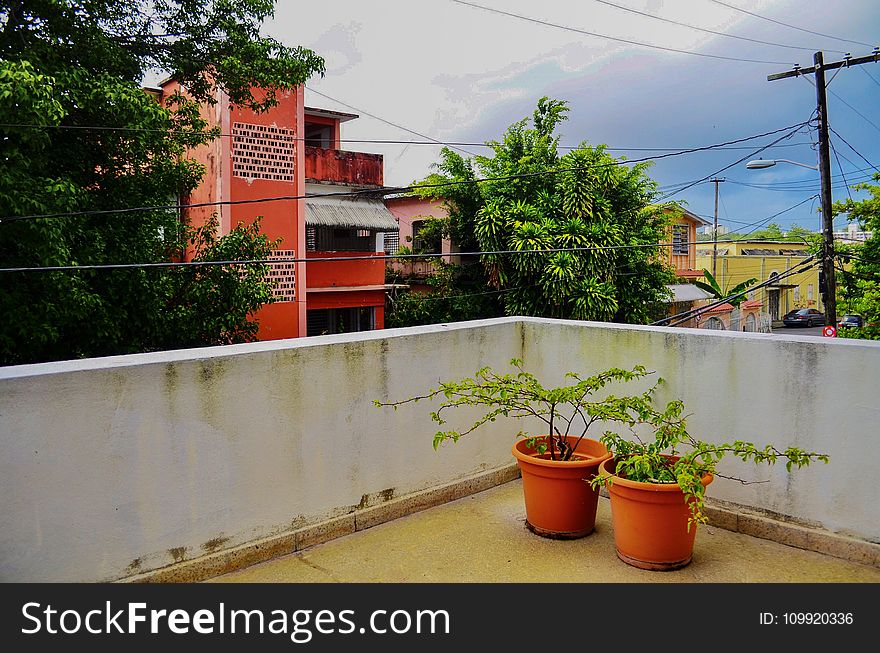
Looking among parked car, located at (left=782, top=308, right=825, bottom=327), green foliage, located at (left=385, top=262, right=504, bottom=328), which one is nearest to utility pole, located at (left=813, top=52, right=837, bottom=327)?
Result: green foliage, located at (left=385, top=262, right=504, bottom=328)

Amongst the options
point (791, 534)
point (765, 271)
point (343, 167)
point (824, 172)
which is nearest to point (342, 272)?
point (343, 167)

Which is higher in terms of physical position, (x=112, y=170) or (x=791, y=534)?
(x=112, y=170)

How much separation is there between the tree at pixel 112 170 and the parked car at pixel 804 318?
33871 millimetres

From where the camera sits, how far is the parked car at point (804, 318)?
3588cm

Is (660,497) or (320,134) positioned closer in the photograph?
(660,497)

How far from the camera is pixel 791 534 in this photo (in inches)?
145

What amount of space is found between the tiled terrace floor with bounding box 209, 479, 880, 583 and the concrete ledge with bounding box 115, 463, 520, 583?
5 centimetres

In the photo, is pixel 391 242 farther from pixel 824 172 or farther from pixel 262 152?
pixel 824 172

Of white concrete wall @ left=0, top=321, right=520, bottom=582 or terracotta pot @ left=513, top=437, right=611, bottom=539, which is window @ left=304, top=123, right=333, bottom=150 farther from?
terracotta pot @ left=513, top=437, right=611, bottom=539

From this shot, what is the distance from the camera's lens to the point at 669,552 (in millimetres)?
3402

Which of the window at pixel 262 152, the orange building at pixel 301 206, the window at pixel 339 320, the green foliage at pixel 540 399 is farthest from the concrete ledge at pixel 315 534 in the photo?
the window at pixel 339 320

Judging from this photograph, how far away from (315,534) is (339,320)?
1300cm

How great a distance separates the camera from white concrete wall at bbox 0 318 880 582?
283 centimetres
